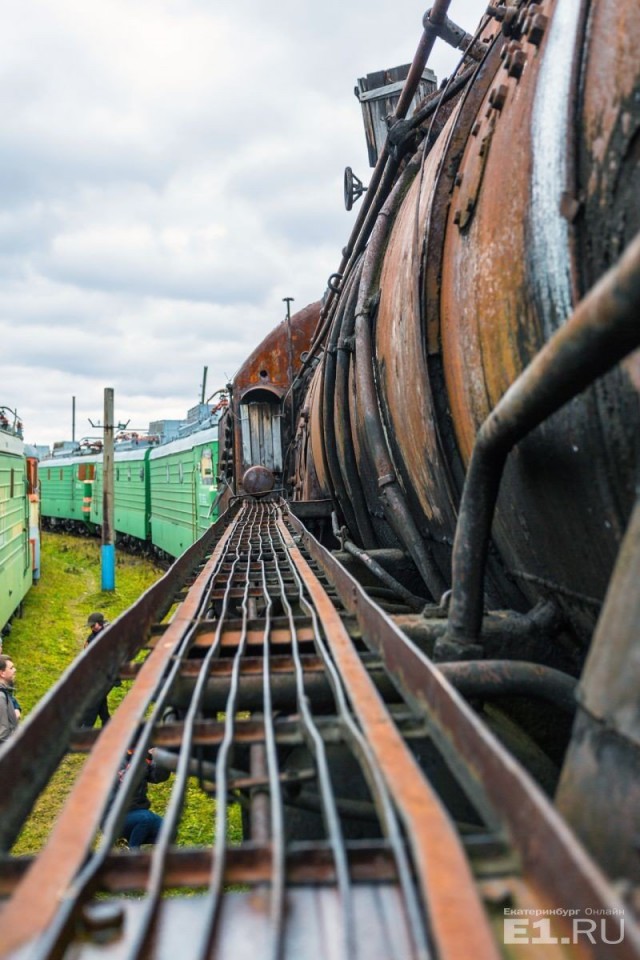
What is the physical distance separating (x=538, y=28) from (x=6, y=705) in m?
5.56

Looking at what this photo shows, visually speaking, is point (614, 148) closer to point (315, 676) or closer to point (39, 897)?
point (315, 676)

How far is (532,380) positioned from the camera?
154 centimetres

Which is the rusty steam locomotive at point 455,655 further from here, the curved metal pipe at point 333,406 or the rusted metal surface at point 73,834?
the curved metal pipe at point 333,406

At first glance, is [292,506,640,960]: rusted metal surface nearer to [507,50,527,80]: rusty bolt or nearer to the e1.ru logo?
the e1.ru logo

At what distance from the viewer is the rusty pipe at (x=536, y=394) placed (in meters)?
1.21

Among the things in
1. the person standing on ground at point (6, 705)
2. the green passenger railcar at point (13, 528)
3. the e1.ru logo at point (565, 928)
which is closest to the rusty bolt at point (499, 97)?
the e1.ru logo at point (565, 928)

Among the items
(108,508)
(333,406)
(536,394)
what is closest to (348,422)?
(333,406)

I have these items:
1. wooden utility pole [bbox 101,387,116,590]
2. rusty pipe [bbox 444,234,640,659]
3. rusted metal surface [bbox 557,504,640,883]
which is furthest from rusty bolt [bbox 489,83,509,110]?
wooden utility pole [bbox 101,387,116,590]

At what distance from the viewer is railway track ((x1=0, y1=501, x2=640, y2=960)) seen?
1.03 meters

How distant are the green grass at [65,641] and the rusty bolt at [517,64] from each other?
4032 mm

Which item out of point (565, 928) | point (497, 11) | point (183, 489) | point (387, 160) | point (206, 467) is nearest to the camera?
point (565, 928)

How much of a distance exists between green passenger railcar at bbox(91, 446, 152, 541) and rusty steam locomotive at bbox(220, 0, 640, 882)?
1765cm

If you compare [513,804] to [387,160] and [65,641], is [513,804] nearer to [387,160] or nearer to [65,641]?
[387,160]

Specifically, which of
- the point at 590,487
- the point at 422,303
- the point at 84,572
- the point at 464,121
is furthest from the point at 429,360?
the point at 84,572
